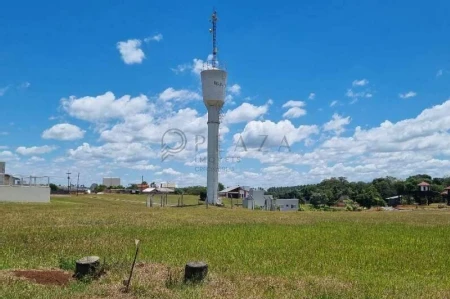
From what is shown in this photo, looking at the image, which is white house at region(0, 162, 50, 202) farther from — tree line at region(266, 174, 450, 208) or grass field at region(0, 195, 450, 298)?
tree line at region(266, 174, 450, 208)

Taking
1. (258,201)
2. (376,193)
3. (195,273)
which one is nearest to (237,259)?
(195,273)

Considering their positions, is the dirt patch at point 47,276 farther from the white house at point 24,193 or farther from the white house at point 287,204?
the white house at point 287,204

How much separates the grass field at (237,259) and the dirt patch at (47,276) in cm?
30

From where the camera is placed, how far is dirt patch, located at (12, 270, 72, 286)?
1005 centimetres

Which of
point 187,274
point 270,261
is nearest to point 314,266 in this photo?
point 270,261

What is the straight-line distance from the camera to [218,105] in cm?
6756

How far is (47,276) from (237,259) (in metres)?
5.84

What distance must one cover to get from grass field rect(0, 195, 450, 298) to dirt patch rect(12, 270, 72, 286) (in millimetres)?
298

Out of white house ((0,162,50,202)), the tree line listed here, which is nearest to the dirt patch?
white house ((0,162,50,202))

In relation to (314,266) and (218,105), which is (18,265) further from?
(218,105)

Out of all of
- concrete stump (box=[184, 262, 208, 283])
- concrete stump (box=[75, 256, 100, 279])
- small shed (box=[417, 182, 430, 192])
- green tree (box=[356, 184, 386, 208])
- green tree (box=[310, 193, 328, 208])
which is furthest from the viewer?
small shed (box=[417, 182, 430, 192])

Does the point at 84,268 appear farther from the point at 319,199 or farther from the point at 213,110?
the point at 319,199

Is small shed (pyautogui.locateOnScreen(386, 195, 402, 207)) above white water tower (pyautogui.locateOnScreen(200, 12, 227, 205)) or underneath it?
underneath

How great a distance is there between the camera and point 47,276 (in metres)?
10.5
